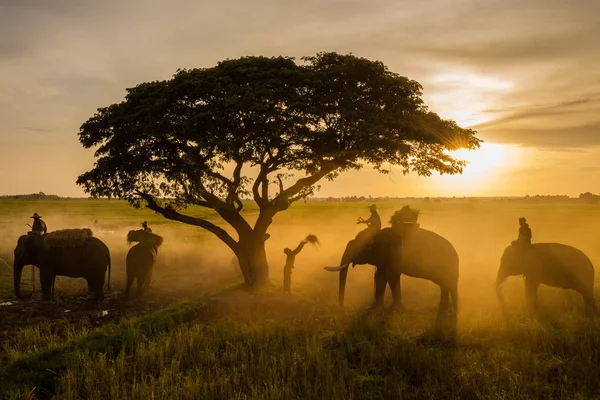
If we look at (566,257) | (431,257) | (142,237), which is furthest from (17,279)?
(566,257)

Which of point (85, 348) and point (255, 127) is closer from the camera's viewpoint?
point (85, 348)

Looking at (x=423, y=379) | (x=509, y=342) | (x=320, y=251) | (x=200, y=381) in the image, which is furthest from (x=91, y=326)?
(x=320, y=251)

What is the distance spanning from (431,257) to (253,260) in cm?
817

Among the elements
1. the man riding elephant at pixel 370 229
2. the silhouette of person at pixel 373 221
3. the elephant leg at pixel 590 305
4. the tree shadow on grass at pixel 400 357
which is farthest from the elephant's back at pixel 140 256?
the elephant leg at pixel 590 305

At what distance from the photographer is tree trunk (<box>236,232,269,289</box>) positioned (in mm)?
18562

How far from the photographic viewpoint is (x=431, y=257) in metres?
13.4

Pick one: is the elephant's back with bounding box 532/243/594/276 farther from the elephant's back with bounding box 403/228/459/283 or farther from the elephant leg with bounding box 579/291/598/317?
the elephant's back with bounding box 403/228/459/283

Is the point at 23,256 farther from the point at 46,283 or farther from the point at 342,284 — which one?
the point at 342,284

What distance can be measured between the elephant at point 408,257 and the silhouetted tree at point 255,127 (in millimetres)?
3785

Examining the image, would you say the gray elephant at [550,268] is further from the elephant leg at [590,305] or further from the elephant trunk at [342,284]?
the elephant trunk at [342,284]

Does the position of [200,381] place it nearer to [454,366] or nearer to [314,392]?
[314,392]

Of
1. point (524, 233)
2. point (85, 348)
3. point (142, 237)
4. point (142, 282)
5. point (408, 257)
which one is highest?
point (524, 233)

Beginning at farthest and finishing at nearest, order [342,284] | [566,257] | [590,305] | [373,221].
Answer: [373,221] < [342,284] < [566,257] < [590,305]

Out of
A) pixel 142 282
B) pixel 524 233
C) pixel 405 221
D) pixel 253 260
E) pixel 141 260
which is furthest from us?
pixel 253 260
